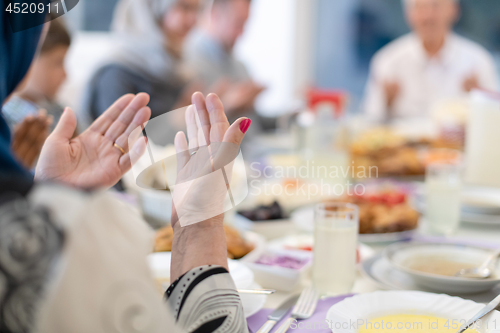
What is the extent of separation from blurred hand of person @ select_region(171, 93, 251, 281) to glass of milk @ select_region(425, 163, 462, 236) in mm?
631

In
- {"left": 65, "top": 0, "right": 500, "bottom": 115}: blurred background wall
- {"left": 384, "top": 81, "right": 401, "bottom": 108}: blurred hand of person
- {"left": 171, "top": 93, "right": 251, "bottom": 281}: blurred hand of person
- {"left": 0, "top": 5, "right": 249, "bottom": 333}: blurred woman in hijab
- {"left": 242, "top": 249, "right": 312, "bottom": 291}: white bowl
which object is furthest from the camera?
{"left": 65, "top": 0, "right": 500, "bottom": 115}: blurred background wall

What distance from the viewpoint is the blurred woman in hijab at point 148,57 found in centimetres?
204

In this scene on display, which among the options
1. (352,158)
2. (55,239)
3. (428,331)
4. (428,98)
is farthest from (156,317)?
(428,98)

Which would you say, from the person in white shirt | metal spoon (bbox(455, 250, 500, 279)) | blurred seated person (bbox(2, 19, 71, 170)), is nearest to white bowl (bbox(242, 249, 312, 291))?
metal spoon (bbox(455, 250, 500, 279))

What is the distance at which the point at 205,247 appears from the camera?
1.72 ft

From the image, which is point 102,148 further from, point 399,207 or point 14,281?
point 399,207

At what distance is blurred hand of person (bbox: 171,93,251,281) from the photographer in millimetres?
522

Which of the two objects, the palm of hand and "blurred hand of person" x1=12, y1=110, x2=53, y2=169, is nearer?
the palm of hand

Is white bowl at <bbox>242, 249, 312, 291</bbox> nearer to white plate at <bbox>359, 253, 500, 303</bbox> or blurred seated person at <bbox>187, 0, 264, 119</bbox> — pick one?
white plate at <bbox>359, 253, 500, 303</bbox>

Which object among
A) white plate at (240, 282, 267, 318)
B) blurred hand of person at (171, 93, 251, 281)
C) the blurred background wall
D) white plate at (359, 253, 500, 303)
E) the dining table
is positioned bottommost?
the dining table

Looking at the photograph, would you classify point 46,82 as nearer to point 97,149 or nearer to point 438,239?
point 97,149

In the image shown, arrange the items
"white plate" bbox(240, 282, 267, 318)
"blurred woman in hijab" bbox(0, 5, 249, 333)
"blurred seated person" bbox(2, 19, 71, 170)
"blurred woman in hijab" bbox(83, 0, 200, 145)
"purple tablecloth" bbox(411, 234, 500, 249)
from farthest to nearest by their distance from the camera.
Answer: "blurred woman in hijab" bbox(83, 0, 200, 145)
"blurred seated person" bbox(2, 19, 71, 170)
"purple tablecloth" bbox(411, 234, 500, 249)
"white plate" bbox(240, 282, 267, 318)
"blurred woman in hijab" bbox(0, 5, 249, 333)

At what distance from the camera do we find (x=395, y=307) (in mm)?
606

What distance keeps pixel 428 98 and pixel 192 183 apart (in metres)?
3.28
